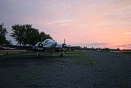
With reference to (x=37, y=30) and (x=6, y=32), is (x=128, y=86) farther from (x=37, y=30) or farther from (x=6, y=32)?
(x=37, y=30)

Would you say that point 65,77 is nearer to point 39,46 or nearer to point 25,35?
point 39,46

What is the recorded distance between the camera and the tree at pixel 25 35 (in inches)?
4909

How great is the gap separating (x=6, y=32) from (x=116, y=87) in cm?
9253

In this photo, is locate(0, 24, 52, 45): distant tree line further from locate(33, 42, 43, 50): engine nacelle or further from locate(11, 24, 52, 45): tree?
locate(33, 42, 43, 50): engine nacelle

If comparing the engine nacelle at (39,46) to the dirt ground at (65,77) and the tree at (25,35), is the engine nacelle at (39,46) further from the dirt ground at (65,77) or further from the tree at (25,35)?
the tree at (25,35)

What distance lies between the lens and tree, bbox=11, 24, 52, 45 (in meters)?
125

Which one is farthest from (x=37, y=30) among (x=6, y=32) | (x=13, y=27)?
(x=6, y=32)

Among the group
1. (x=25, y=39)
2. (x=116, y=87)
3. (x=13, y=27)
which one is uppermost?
(x=13, y=27)

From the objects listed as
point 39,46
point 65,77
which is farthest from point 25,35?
point 65,77

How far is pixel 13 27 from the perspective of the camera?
131 metres

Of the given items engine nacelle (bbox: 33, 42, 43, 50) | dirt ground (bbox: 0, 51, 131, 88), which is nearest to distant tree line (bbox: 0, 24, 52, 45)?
engine nacelle (bbox: 33, 42, 43, 50)

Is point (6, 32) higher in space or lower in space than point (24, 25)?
lower

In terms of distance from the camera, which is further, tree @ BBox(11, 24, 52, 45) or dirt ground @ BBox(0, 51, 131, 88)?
tree @ BBox(11, 24, 52, 45)

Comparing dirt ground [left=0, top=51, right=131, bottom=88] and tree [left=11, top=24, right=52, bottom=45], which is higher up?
tree [left=11, top=24, right=52, bottom=45]
